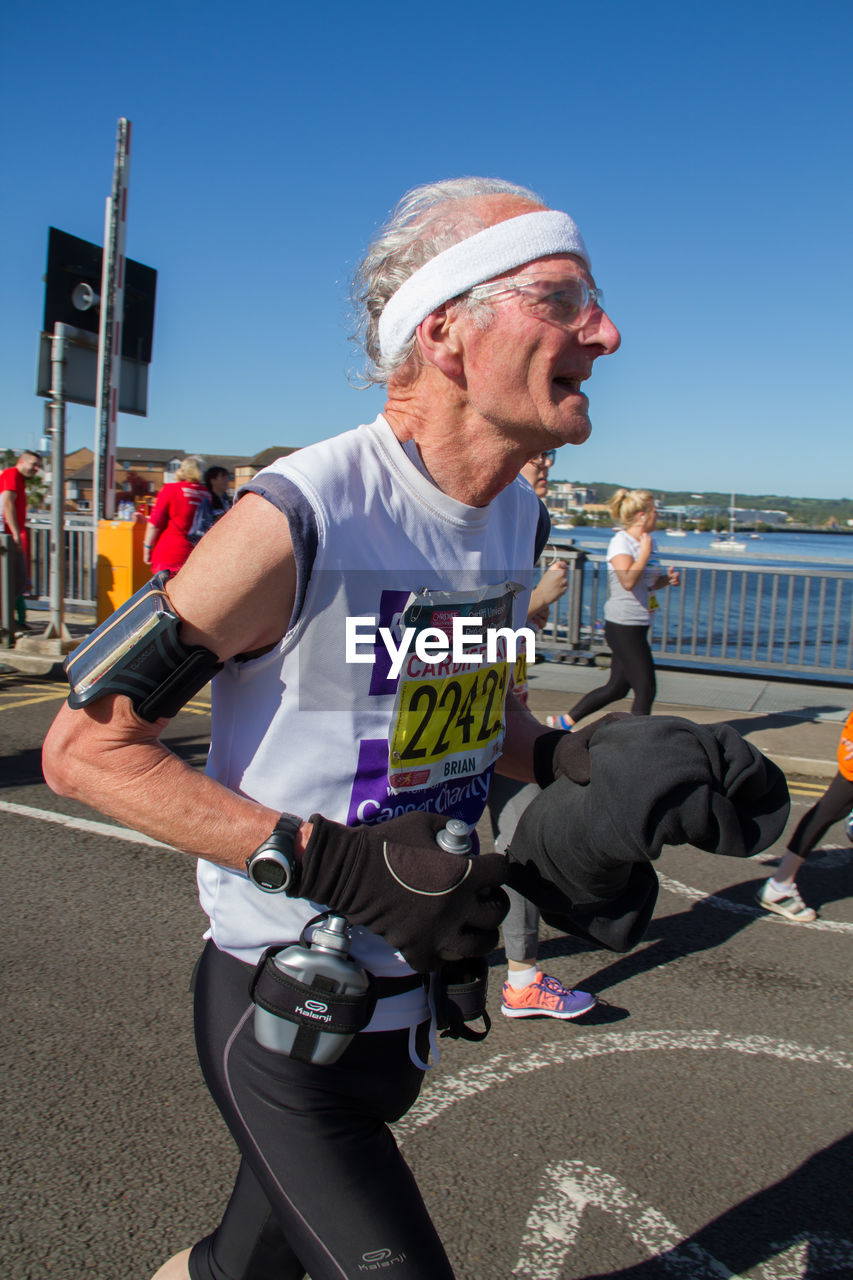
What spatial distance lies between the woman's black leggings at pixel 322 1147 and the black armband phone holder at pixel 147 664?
49cm

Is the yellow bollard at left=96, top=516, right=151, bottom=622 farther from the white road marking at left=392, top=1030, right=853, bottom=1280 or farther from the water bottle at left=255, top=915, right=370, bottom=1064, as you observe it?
the water bottle at left=255, top=915, right=370, bottom=1064

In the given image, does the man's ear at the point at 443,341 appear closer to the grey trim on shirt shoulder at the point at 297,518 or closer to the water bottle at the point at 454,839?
the grey trim on shirt shoulder at the point at 297,518

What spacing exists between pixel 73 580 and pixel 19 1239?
479 inches

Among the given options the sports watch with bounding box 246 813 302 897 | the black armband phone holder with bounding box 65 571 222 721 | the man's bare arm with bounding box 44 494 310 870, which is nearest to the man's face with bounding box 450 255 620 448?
the man's bare arm with bounding box 44 494 310 870

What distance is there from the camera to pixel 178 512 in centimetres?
925

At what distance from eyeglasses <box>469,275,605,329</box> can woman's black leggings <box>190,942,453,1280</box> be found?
43.6 inches

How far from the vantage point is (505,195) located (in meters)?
1.59

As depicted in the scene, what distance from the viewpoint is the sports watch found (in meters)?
1.28

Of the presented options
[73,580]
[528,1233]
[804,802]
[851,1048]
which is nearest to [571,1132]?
[528,1233]

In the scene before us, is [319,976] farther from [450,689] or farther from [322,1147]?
[450,689]

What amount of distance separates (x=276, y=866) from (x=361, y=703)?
290mm

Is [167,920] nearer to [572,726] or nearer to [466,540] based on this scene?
[466,540]

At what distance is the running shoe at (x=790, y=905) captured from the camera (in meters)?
4.36

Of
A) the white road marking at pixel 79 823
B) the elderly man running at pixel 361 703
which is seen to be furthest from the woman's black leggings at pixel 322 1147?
the white road marking at pixel 79 823
